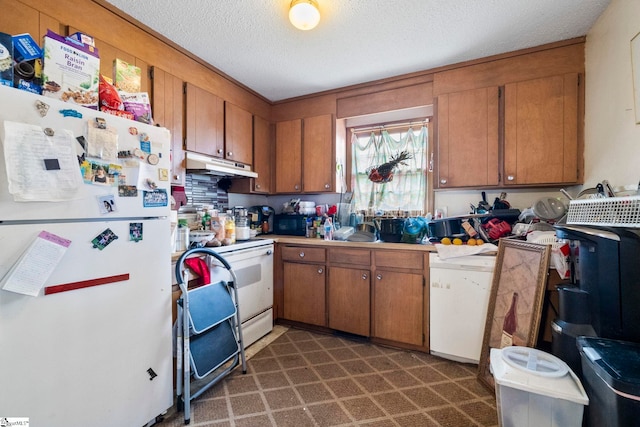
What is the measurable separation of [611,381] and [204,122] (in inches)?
111

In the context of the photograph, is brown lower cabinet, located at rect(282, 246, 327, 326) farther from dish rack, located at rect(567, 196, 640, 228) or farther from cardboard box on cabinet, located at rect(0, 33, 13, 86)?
cardboard box on cabinet, located at rect(0, 33, 13, 86)

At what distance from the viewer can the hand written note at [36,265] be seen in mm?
1015

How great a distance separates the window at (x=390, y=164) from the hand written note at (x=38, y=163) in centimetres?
247

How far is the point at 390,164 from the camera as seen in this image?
9.50ft

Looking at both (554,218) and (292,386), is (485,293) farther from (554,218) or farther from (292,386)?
(292,386)

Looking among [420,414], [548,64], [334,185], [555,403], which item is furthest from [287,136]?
[555,403]

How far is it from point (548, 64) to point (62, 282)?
3.33m

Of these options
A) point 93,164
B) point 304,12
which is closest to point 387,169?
point 304,12

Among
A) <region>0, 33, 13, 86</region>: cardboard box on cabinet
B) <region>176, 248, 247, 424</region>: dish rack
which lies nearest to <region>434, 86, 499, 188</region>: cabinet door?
<region>176, 248, 247, 424</region>: dish rack

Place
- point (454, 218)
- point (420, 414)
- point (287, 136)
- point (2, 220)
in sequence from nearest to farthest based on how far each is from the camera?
point (2, 220), point (420, 414), point (454, 218), point (287, 136)

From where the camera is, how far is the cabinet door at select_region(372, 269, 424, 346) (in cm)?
220

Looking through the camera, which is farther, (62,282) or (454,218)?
(454,218)

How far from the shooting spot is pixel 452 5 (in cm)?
170

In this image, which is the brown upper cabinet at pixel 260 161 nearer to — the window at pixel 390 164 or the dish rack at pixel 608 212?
the window at pixel 390 164
